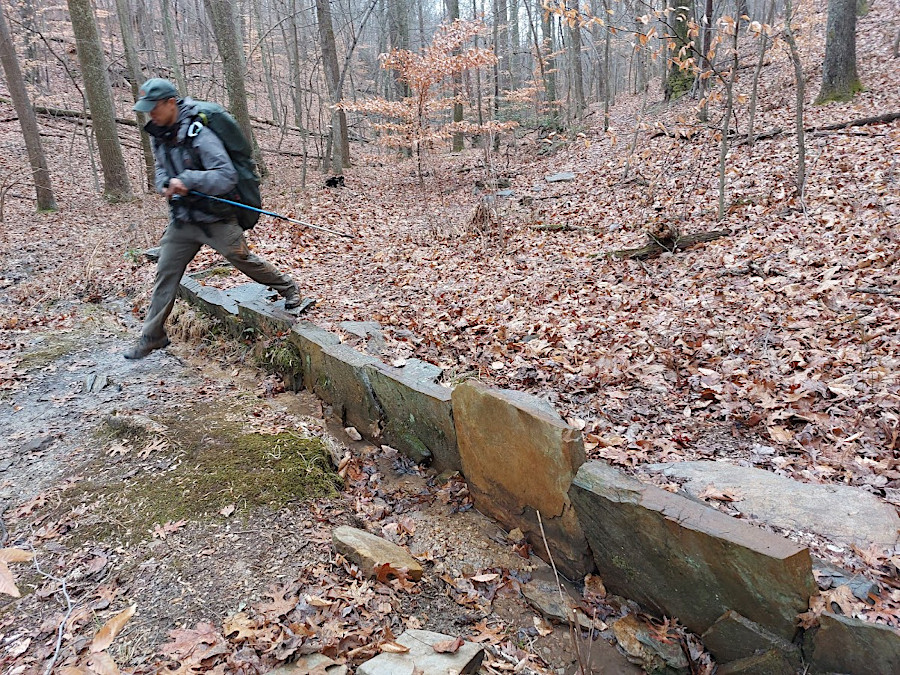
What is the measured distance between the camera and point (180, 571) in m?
2.88

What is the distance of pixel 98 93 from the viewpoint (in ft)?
40.1

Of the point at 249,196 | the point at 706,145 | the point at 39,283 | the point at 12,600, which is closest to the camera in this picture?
the point at 12,600

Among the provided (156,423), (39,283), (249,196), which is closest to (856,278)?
(249,196)

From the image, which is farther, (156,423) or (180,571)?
(156,423)

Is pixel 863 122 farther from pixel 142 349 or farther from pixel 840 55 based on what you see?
pixel 142 349

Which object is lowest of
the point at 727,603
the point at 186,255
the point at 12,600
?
the point at 727,603

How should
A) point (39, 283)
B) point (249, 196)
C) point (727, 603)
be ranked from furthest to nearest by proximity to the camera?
point (39, 283)
point (249, 196)
point (727, 603)

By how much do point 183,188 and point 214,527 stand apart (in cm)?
268

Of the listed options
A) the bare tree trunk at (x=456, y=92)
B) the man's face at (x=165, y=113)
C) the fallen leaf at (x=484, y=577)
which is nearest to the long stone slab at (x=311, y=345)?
the man's face at (x=165, y=113)

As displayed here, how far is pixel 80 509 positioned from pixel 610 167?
1131 centimetres

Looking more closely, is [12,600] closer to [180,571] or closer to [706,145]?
[180,571]

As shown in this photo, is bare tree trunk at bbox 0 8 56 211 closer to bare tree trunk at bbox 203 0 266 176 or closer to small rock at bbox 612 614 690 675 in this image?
bare tree trunk at bbox 203 0 266 176

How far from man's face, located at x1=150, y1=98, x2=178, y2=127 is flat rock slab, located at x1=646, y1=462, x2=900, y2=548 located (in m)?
4.48

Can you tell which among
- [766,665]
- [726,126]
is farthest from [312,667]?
[726,126]
